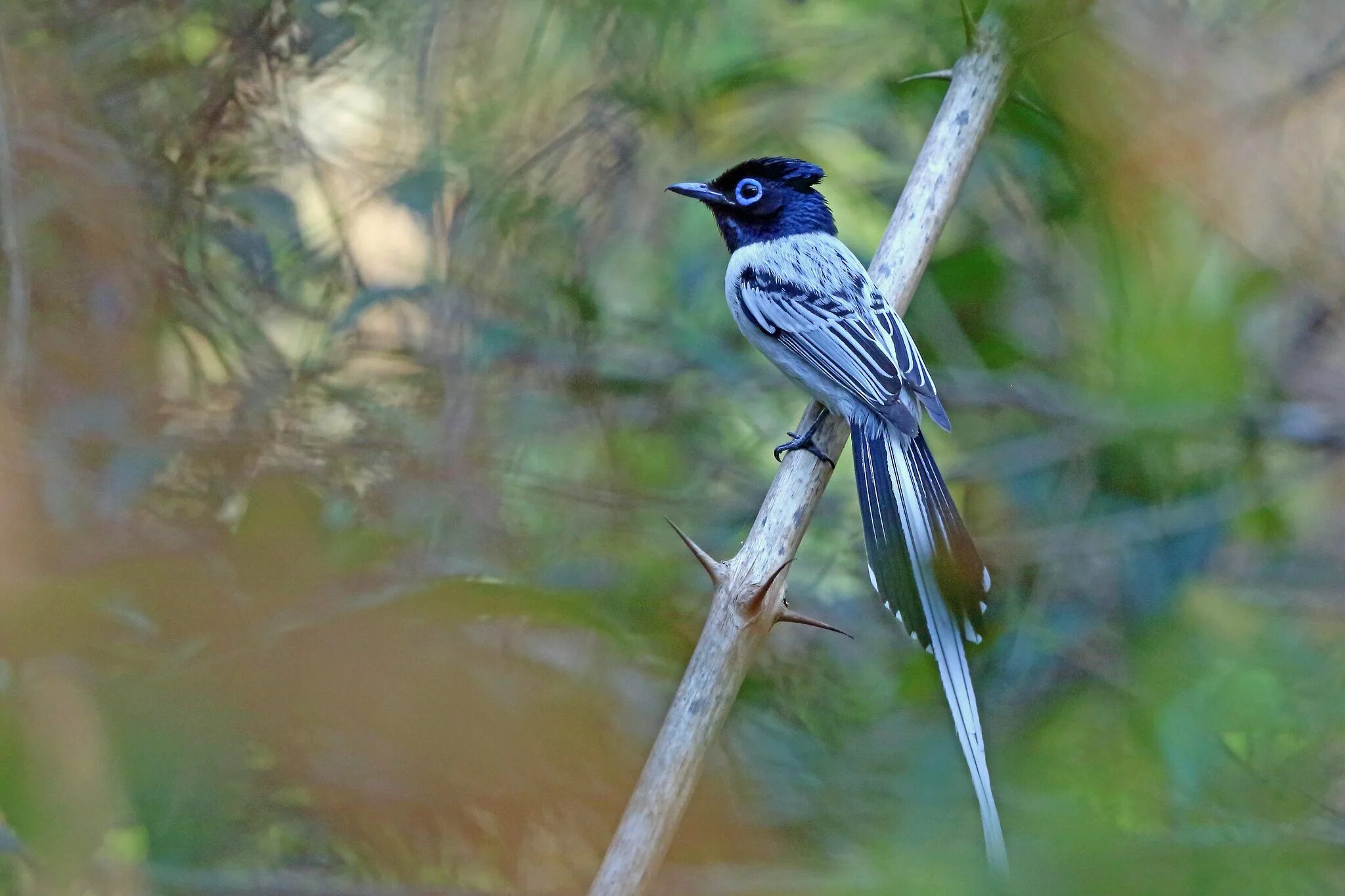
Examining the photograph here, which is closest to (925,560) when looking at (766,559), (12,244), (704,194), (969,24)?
(766,559)

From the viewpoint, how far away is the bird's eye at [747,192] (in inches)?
125

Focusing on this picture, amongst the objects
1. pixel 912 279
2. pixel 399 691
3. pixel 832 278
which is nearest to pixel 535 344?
pixel 832 278

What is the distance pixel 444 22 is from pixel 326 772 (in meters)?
2.35

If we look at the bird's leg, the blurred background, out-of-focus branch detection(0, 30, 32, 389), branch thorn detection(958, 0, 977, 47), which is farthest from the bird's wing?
out-of-focus branch detection(0, 30, 32, 389)

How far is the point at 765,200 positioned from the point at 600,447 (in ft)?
3.10

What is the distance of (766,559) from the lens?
2.09 meters

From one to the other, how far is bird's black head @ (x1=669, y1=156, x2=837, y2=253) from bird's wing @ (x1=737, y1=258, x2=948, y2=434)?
0.20m

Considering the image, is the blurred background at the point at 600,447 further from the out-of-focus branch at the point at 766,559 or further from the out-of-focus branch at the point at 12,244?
the out-of-focus branch at the point at 766,559

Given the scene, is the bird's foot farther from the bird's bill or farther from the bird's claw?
the bird's bill

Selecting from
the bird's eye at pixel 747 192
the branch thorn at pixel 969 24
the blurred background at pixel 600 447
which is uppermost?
the branch thorn at pixel 969 24

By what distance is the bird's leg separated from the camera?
2476 millimetres

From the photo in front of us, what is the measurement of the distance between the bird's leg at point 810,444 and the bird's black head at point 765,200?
0.68 metres

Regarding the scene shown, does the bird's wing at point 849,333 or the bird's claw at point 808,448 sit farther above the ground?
the bird's wing at point 849,333

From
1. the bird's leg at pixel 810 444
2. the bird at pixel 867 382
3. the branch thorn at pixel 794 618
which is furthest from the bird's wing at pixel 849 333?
the branch thorn at pixel 794 618
